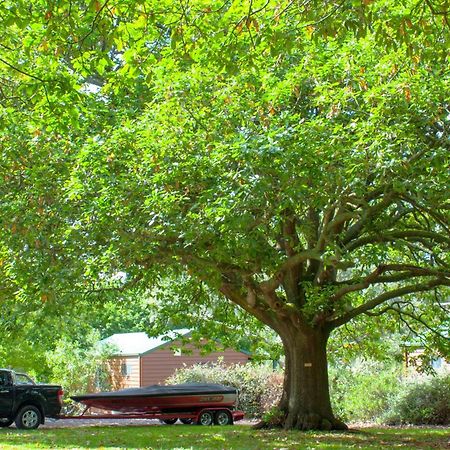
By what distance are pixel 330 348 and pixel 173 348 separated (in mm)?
5441

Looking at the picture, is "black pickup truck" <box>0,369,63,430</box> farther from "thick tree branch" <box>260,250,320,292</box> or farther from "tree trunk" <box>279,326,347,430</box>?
"thick tree branch" <box>260,250,320,292</box>

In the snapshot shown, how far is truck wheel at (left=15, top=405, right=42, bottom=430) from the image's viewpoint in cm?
2314

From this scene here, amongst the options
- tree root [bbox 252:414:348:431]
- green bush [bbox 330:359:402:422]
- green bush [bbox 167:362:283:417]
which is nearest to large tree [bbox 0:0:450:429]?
tree root [bbox 252:414:348:431]

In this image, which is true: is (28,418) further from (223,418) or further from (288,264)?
(288,264)

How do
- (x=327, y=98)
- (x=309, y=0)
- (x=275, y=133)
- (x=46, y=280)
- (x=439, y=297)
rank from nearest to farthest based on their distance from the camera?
(x=309, y=0), (x=275, y=133), (x=327, y=98), (x=46, y=280), (x=439, y=297)

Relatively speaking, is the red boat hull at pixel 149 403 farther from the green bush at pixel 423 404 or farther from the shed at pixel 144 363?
the shed at pixel 144 363

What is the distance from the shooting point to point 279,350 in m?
24.0

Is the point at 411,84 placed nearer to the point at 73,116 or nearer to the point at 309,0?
the point at 309,0

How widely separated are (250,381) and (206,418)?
18.1 ft

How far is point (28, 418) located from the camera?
921 inches

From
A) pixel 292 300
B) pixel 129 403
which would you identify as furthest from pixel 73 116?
pixel 129 403

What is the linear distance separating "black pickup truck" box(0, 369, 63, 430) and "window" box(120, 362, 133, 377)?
13.2 meters

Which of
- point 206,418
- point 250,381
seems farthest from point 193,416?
point 250,381

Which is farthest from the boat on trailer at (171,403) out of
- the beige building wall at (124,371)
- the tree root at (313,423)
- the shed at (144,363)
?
the beige building wall at (124,371)
